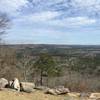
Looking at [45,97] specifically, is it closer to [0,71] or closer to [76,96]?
[76,96]

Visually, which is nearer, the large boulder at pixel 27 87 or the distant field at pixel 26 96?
the distant field at pixel 26 96

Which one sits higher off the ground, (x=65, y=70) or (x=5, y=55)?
(x=5, y=55)

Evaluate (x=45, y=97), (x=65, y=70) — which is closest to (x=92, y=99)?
(x=45, y=97)

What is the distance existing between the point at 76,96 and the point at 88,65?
33.7 m

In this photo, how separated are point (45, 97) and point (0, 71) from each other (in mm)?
17506

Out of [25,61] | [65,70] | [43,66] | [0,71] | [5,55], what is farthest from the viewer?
[65,70]

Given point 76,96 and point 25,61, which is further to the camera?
point 25,61

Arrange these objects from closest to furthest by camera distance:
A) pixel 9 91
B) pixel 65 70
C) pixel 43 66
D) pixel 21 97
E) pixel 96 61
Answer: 1. pixel 21 97
2. pixel 9 91
3. pixel 43 66
4. pixel 65 70
5. pixel 96 61

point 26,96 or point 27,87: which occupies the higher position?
point 27,87

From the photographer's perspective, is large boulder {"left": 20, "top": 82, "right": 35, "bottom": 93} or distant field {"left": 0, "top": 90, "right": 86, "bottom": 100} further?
large boulder {"left": 20, "top": 82, "right": 35, "bottom": 93}

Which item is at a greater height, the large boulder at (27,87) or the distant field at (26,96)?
the large boulder at (27,87)

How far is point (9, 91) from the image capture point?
1086 centimetres

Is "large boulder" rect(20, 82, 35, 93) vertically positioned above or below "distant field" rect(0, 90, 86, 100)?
above

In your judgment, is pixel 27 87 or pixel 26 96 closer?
pixel 26 96
